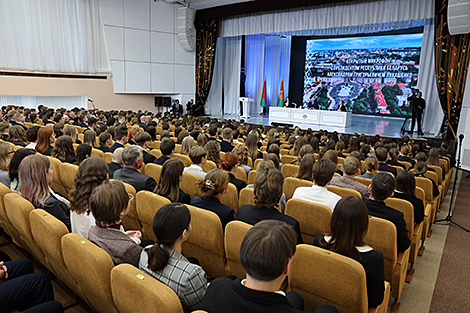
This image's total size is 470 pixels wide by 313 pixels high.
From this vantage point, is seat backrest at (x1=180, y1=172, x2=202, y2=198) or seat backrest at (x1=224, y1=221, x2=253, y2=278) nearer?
seat backrest at (x1=224, y1=221, x2=253, y2=278)

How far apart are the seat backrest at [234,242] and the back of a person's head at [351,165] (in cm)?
186

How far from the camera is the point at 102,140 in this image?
17.9 ft

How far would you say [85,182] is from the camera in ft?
8.48

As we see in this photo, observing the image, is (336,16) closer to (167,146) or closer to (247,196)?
(167,146)

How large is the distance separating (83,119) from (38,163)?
742 cm

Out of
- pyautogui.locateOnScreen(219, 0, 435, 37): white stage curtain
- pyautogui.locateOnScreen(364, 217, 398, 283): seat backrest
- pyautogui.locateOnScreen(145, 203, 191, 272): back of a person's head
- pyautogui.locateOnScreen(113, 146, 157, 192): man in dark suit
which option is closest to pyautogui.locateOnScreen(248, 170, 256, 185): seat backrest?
pyautogui.locateOnScreen(113, 146, 157, 192): man in dark suit

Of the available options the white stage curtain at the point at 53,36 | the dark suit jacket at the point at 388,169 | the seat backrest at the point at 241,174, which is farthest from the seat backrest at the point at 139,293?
the white stage curtain at the point at 53,36

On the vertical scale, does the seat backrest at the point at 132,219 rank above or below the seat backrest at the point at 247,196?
below

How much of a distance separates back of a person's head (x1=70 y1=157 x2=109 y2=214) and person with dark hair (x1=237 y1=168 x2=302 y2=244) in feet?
3.93

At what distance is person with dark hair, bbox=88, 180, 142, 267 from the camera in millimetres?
2057

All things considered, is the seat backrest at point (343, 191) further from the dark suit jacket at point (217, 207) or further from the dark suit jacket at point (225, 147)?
the dark suit jacket at point (225, 147)

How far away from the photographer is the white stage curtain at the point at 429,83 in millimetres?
13648

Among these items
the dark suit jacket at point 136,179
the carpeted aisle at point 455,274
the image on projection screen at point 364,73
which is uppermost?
the image on projection screen at point 364,73

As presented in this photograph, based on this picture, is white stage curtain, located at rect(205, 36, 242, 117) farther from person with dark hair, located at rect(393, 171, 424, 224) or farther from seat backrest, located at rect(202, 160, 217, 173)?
person with dark hair, located at rect(393, 171, 424, 224)
